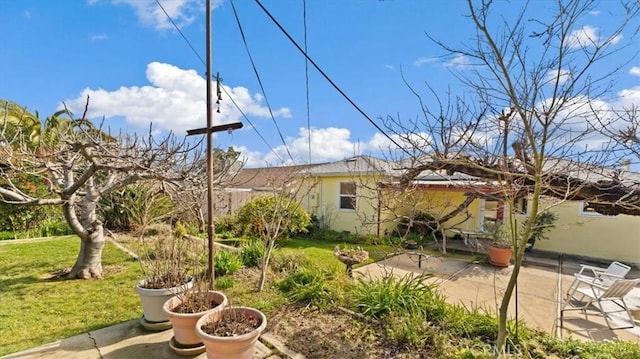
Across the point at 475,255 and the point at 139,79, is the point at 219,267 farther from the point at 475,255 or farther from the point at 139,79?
the point at 475,255

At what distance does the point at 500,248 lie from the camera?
9023 millimetres

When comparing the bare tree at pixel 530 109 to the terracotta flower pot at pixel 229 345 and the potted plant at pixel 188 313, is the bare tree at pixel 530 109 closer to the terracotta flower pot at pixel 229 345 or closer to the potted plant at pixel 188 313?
the terracotta flower pot at pixel 229 345

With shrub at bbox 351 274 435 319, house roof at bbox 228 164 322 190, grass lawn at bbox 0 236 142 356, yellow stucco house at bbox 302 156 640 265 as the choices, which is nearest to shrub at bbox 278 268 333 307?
shrub at bbox 351 274 435 319

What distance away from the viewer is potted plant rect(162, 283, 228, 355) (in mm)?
3545

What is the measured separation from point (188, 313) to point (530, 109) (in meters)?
4.45

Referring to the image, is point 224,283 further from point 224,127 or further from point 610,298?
point 610,298

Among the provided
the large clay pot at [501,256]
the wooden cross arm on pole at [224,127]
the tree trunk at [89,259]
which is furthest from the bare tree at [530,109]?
the tree trunk at [89,259]

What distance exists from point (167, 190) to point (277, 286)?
3.26 metres

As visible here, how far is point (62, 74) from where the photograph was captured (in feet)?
22.1

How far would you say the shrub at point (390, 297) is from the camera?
448 centimetres

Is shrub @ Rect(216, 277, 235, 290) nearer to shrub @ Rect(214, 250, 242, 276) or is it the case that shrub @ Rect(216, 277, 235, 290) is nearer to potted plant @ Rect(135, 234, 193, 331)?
shrub @ Rect(214, 250, 242, 276)

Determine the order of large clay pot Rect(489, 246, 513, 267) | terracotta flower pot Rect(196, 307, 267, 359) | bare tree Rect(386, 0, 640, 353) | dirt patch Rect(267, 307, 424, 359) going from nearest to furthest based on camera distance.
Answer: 1. bare tree Rect(386, 0, 640, 353)
2. terracotta flower pot Rect(196, 307, 267, 359)
3. dirt patch Rect(267, 307, 424, 359)
4. large clay pot Rect(489, 246, 513, 267)

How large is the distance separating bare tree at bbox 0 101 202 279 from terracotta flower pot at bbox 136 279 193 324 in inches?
71.4

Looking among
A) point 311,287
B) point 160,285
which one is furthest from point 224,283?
point 311,287
